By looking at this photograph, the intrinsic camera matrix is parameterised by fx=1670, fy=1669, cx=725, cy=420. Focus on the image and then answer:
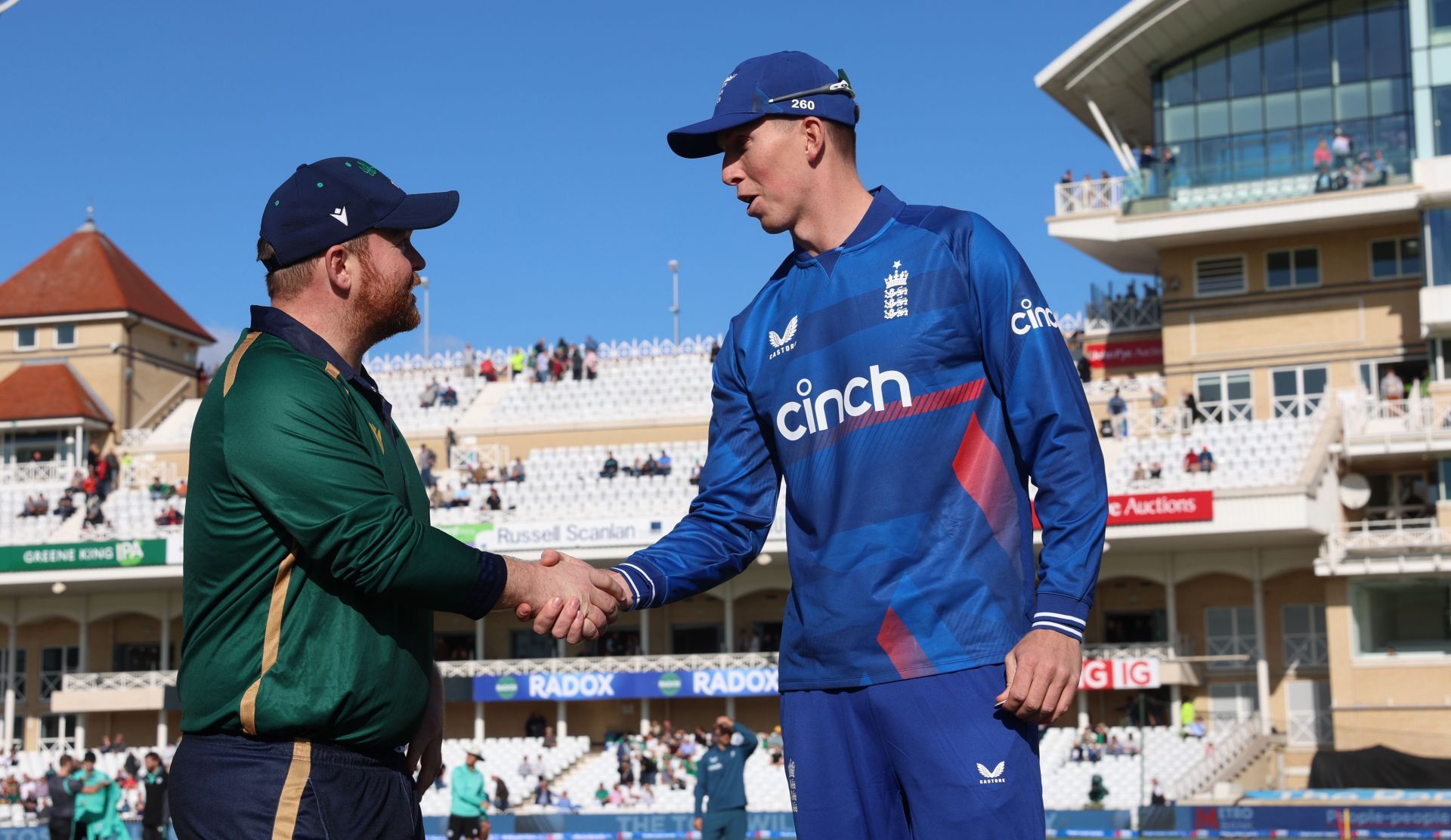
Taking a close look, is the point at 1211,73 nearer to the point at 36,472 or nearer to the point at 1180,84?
the point at 1180,84

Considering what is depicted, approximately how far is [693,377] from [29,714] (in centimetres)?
2322

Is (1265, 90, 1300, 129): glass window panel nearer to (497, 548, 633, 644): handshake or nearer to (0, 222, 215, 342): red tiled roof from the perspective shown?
(0, 222, 215, 342): red tiled roof

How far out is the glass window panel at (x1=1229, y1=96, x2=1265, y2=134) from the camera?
44.5 meters

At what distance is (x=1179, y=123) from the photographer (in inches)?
1801

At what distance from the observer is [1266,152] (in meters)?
44.4

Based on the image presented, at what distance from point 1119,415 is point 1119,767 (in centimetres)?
1077

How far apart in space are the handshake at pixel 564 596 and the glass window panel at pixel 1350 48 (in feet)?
142

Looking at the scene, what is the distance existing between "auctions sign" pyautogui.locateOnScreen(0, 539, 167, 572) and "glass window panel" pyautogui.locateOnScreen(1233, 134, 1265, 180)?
30896 mm

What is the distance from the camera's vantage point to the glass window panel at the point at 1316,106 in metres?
43.5

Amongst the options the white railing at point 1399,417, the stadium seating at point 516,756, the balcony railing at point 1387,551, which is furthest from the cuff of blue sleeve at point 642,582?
the white railing at point 1399,417

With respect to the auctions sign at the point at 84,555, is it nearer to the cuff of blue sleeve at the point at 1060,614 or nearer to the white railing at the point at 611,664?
the white railing at the point at 611,664

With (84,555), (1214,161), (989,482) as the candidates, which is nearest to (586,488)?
(84,555)

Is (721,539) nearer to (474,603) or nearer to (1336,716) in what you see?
(474,603)

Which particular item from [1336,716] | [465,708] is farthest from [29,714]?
[1336,716]
